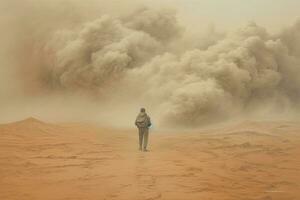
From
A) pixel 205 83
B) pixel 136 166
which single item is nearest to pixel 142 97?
pixel 205 83

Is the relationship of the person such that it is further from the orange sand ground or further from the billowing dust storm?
the billowing dust storm

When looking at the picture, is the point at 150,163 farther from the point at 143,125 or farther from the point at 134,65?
the point at 134,65

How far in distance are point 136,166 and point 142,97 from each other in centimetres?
430

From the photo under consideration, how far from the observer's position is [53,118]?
33.6ft

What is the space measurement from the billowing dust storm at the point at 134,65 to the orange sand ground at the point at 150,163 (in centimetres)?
139

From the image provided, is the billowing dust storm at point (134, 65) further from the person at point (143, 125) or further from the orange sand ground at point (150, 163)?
the person at point (143, 125)

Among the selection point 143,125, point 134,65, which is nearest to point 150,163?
point 143,125

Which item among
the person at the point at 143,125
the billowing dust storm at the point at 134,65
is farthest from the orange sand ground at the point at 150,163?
the billowing dust storm at the point at 134,65

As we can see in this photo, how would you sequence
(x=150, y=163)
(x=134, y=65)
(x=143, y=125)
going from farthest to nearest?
(x=134, y=65), (x=143, y=125), (x=150, y=163)

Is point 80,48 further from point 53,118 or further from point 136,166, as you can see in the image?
point 136,166

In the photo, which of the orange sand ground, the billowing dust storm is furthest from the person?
the billowing dust storm

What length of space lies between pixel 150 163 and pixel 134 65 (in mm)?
5613

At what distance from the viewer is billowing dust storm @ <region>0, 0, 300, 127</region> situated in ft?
36.4

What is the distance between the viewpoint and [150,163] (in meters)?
7.12
